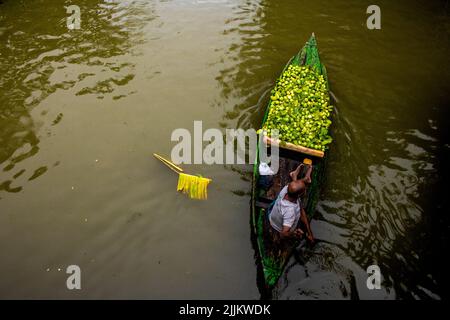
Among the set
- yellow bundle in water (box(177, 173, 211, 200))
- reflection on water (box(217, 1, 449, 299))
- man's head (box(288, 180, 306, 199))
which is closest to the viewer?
man's head (box(288, 180, 306, 199))

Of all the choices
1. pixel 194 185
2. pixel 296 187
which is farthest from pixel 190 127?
pixel 296 187

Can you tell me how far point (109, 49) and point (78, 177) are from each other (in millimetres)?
4991

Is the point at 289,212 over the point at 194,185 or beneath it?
over

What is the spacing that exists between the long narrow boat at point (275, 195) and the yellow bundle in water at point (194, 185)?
1.07 m

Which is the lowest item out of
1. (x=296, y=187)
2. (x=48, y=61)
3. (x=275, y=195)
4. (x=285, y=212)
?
(x=275, y=195)

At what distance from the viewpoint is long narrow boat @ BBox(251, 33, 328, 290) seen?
16.7 feet

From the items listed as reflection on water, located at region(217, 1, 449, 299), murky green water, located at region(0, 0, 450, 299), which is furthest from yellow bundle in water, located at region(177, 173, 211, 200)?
reflection on water, located at region(217, 1, 449, 299)

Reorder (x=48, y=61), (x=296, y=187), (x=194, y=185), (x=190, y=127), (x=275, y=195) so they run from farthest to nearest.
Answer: (x=48, y=61) < (x=190, y=127) < (x=194, y=185) < (x=275, y=195) < (x=296, y=187)

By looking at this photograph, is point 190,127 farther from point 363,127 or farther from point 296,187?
point 363,127

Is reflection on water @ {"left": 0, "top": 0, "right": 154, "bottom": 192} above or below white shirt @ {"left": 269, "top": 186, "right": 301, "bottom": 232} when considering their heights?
above

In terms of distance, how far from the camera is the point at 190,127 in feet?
25.8

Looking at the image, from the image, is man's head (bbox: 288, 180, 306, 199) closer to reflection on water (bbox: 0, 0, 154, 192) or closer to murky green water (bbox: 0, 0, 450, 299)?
murky green water (bbox: 0, 0, 450, 299)

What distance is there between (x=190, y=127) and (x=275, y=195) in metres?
3.00

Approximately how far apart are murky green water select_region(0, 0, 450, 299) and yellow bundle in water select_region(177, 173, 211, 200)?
0.21 m
